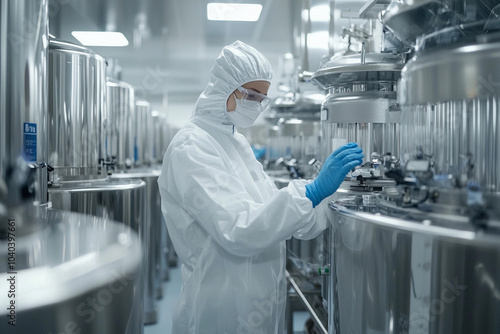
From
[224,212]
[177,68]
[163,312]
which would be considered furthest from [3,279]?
[177,68]

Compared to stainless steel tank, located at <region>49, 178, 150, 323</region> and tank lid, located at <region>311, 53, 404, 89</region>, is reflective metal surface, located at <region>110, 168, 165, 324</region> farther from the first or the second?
tank lid, located at <region>311, 53, 404, 89</region>

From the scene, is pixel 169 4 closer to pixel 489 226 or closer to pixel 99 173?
pixel 99 173

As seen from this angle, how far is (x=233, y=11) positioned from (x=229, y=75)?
73.4 inches

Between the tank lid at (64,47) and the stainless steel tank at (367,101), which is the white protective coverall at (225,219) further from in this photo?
the tank lid at (64,47)

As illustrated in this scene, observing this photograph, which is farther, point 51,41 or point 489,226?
point 51,41

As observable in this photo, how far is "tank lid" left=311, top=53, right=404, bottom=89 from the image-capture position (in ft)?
4.48

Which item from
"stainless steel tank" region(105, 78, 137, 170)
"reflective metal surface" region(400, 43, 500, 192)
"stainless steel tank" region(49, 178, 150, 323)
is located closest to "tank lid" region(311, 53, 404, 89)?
"reflective metal surface" region(400, 43, 500, 192)

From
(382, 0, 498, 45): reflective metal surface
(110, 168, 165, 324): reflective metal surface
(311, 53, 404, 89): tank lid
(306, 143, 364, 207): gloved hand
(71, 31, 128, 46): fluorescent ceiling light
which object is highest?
(71, 31, 128, 46): fluorescent ceiling light

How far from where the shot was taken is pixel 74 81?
195 centimetres

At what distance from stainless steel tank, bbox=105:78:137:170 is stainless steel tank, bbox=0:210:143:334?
206cm

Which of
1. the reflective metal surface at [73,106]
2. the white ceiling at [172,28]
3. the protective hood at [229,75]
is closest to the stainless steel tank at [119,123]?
the white ceiling at [172,28]

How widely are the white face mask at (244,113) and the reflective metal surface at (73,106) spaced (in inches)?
37.0

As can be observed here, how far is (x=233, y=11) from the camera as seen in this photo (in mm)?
3020

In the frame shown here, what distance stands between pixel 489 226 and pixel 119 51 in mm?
4079
